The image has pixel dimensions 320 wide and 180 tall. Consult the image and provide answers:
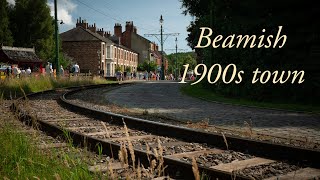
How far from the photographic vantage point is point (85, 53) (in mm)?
67062

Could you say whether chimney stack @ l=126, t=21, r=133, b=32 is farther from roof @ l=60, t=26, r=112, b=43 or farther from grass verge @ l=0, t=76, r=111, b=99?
grass verge @ l=0, t=76, r=111, b=99

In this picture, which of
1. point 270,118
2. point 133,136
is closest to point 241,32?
point 270,118

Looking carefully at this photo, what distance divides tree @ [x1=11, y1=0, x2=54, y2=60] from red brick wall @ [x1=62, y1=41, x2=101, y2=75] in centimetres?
616

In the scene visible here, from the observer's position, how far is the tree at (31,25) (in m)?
61.9

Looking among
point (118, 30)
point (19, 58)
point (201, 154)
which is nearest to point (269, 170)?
point (201, 154)

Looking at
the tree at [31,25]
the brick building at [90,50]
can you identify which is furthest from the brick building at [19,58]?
the brick building at [90,50]

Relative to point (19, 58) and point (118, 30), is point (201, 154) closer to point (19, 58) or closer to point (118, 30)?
point (19, 58)

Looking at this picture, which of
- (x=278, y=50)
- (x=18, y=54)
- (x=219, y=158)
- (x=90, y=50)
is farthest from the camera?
(x=90, y=50)

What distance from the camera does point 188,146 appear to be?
5.73m

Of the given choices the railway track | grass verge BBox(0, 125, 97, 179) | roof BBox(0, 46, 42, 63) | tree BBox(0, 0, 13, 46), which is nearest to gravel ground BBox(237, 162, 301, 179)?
the railway track

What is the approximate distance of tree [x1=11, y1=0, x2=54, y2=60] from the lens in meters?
61.9

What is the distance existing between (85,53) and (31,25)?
11.1 m

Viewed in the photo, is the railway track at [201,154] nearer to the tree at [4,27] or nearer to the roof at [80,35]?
the tree at [4,27]

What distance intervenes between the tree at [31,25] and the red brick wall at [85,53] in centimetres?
616
